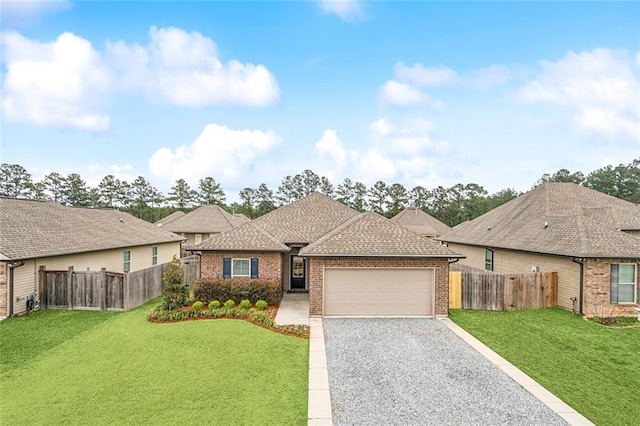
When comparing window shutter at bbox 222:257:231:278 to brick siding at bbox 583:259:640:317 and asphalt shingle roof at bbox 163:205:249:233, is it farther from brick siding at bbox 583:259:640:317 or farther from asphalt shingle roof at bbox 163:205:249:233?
asphalt shingle roof at bbox 163:205:249:233

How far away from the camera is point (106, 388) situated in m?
6.87

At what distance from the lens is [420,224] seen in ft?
133

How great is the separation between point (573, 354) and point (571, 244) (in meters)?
6.53

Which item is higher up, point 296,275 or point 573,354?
point 296,275

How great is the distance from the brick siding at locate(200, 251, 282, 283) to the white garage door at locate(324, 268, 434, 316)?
10.3ft

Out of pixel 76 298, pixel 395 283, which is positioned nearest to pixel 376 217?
pixel 395 283

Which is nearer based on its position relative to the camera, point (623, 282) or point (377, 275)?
point (377, 275)

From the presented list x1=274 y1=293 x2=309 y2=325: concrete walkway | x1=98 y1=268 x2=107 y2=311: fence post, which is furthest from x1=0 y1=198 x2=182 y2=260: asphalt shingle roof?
x1=274 y1=293 x2=309 y2=325: concrete walkway

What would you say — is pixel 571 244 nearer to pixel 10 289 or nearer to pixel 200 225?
pixel 10 289

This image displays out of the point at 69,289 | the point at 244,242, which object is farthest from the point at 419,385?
the point at 69,289

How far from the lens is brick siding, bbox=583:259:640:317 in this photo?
1298 cm

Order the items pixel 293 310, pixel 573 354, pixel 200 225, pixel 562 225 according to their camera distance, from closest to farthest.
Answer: pixel 573 354
pixel 293 310
pixel 562 225
pixel 200 225

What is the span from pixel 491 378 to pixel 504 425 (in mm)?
1934

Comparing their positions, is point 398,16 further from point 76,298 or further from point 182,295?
point 76,298
